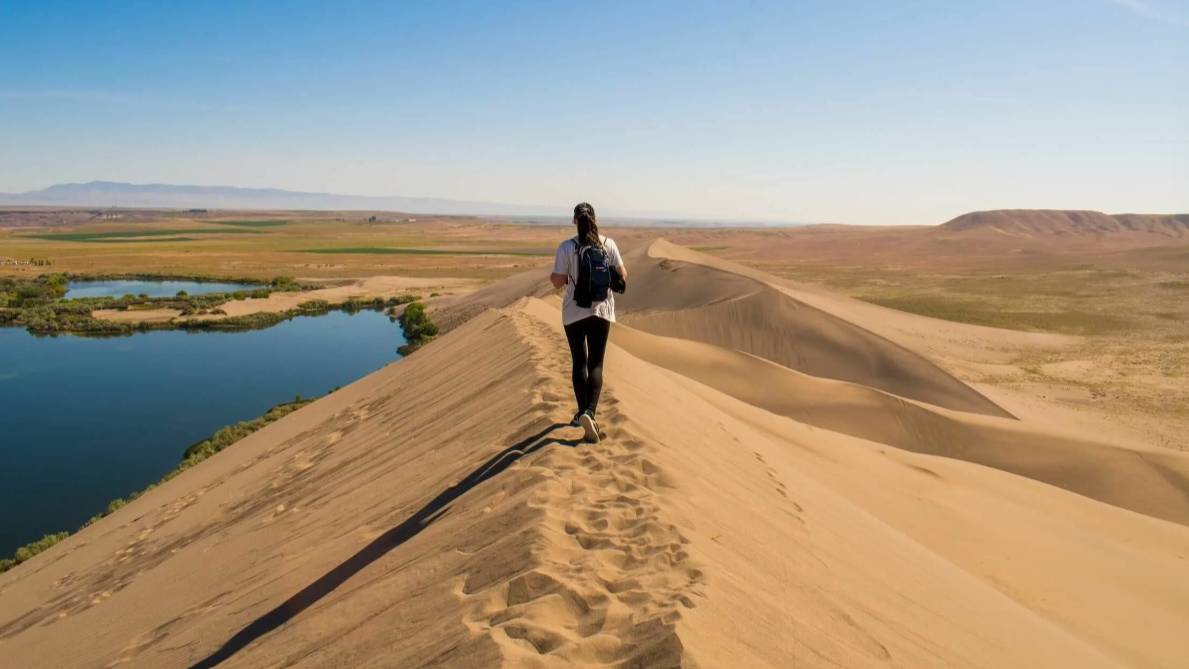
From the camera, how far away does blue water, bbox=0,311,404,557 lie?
1369 centimetres

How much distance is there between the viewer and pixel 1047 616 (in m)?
5.24

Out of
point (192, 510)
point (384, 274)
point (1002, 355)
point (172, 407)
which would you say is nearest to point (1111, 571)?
point (192, 510)

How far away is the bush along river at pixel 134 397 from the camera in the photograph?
44.6 feet

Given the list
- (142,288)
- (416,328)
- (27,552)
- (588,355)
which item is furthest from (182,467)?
(142,288)

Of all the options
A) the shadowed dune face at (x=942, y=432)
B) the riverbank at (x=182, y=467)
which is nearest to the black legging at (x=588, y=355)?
the shadowed dune face at (x=942, y=432)

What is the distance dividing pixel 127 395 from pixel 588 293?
21733 mm

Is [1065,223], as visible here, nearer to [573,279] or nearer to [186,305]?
[186,305]

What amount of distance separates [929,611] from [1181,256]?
2796 inches

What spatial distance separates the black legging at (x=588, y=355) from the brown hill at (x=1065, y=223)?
4740 inches

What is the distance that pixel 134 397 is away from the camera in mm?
20781

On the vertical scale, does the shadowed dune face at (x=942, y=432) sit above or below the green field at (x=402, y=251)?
below

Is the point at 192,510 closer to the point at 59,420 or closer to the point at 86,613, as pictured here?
the point at 86,613

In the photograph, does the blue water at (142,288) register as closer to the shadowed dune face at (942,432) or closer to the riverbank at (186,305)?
the riverbank at (186,305)

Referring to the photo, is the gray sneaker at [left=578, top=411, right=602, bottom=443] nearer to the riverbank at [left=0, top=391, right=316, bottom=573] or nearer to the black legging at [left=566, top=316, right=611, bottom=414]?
the black legging at [left=566, top=316, right=611, bottom=414]
